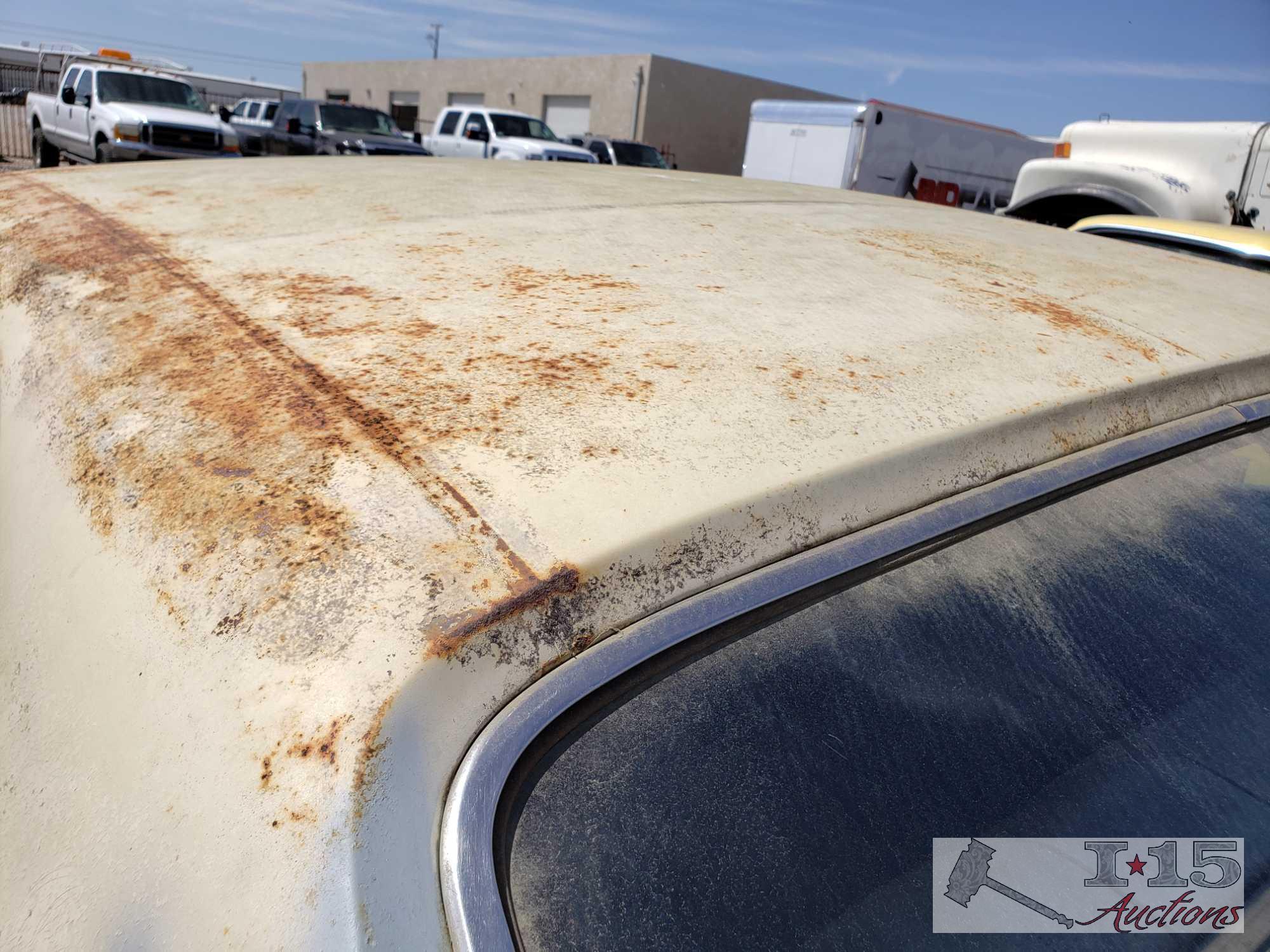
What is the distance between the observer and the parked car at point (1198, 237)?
270cm

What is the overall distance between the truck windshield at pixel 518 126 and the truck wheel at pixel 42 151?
9.01 metres

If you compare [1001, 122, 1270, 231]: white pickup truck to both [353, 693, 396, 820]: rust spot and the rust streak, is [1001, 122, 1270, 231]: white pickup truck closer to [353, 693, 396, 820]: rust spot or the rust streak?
the rust streak

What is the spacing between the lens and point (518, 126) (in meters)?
21.3

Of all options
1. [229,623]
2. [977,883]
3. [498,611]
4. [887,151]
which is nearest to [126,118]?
[887,151]

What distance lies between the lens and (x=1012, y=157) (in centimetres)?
1603

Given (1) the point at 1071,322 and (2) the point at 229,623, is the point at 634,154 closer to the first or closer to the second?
(1) the point at 1071,322

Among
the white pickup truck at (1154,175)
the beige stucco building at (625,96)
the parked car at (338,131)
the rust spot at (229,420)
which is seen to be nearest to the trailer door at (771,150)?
the white pickup truck at (1154,175)

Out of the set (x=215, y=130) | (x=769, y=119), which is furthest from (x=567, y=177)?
(x=215, y=130)

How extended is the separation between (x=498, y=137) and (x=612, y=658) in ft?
71.6

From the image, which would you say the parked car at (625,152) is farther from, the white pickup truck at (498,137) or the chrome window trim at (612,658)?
the chrome window trim at (612,658)

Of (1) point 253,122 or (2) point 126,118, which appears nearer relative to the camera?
(2) point 126,118

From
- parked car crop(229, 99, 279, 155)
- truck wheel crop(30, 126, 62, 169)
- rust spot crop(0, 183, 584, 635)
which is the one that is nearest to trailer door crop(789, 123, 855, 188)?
parked car crop(229, 99, 279, 155)

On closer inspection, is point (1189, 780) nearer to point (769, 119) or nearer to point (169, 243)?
point (169, 243)

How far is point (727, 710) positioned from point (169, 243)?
122cm
